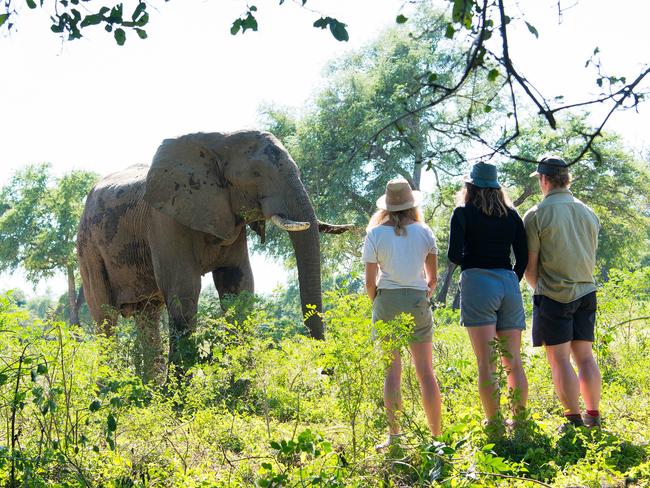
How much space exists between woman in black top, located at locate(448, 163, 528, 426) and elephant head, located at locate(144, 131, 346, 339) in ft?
13.0

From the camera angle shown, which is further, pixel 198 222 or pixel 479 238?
pixel 198 222

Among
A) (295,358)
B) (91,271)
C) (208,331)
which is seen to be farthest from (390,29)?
(295,358)

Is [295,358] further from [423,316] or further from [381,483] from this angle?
[381,483]

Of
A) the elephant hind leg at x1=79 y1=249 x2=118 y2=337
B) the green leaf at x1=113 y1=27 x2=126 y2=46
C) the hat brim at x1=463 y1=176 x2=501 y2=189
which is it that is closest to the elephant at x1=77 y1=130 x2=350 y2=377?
the elephant hind leg at x1=79 y1=249 x2=118 y2=337

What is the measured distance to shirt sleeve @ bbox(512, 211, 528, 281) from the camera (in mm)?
6648

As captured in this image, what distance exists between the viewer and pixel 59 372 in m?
6.11

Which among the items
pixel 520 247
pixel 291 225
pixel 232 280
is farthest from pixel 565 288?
pixel 232 280

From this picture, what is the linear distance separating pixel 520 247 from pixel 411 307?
1.10 m

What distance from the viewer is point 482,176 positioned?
6520 mm

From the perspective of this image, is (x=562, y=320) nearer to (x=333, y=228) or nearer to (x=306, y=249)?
(x=306, y=249)

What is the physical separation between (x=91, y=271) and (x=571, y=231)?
27.6ft

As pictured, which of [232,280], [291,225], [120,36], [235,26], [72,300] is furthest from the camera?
[72,300]

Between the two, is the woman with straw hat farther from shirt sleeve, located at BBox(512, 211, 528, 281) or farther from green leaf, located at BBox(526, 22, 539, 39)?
green leaf, located at BBox(526, 22, 539, 39)

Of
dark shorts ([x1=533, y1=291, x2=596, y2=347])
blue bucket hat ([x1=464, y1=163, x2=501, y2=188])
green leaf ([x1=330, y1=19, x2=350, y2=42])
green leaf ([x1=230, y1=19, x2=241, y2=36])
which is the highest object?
green leaf ([x1=230, y1=19, x2=241, y2=36])
